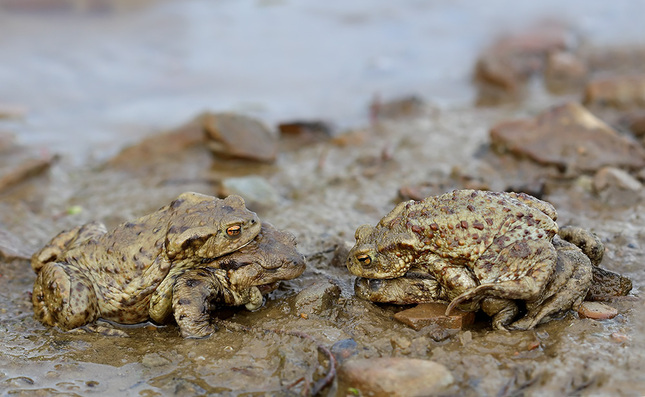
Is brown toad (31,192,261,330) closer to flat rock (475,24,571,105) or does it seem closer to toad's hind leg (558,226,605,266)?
toad's hind leg (558,226,605,266)

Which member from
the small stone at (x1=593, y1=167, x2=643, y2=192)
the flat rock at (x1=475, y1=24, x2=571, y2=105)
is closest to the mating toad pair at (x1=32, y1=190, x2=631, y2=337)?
the small stone at (x1=593, y1=167, x2=643, y2=192)

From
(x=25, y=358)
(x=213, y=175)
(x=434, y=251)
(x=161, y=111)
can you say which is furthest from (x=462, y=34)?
(x=25, y=358)

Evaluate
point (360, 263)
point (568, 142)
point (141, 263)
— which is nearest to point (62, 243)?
point (141, 263)

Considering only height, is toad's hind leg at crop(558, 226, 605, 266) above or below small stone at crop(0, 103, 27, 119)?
above

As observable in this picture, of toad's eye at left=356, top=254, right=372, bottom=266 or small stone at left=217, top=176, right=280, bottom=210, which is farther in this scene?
small stone at left=217, top=176, right=280, bottom=210

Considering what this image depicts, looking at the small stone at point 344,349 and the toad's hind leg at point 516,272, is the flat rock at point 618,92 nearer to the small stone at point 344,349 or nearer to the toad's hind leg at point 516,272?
the toad's hind leg at point 516,272

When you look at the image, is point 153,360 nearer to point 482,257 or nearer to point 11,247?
point 482,257

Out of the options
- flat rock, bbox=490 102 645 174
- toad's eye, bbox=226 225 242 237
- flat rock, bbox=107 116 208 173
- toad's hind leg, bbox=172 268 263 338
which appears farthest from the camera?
flat rock, bbox=107 116 208 173
